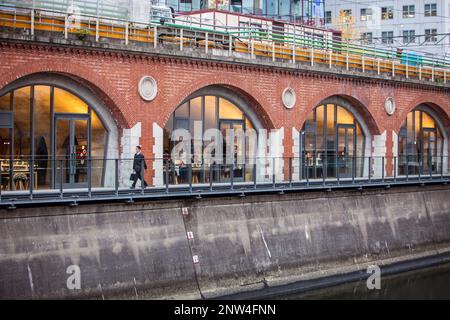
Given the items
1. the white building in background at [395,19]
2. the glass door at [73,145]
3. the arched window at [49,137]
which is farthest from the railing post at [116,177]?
the white building in background at [395,19]

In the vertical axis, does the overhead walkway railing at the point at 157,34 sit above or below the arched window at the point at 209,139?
above

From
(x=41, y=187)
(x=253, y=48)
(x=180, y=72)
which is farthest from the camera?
(x=253, y=48)

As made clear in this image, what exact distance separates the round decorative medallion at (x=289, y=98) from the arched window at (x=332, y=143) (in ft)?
6.84

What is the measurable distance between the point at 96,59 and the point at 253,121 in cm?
817

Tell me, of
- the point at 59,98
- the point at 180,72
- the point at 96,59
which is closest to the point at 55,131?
the point at 59,98

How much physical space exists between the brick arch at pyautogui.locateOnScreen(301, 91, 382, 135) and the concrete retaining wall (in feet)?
13.7

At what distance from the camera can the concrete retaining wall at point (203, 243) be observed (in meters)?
20.3

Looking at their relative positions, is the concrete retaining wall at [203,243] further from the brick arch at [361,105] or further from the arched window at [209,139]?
the brick arch at [361,105]

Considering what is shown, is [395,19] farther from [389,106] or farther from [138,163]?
[138,163]

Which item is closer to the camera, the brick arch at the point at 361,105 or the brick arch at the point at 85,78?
the brick arch at the point at 85,78
